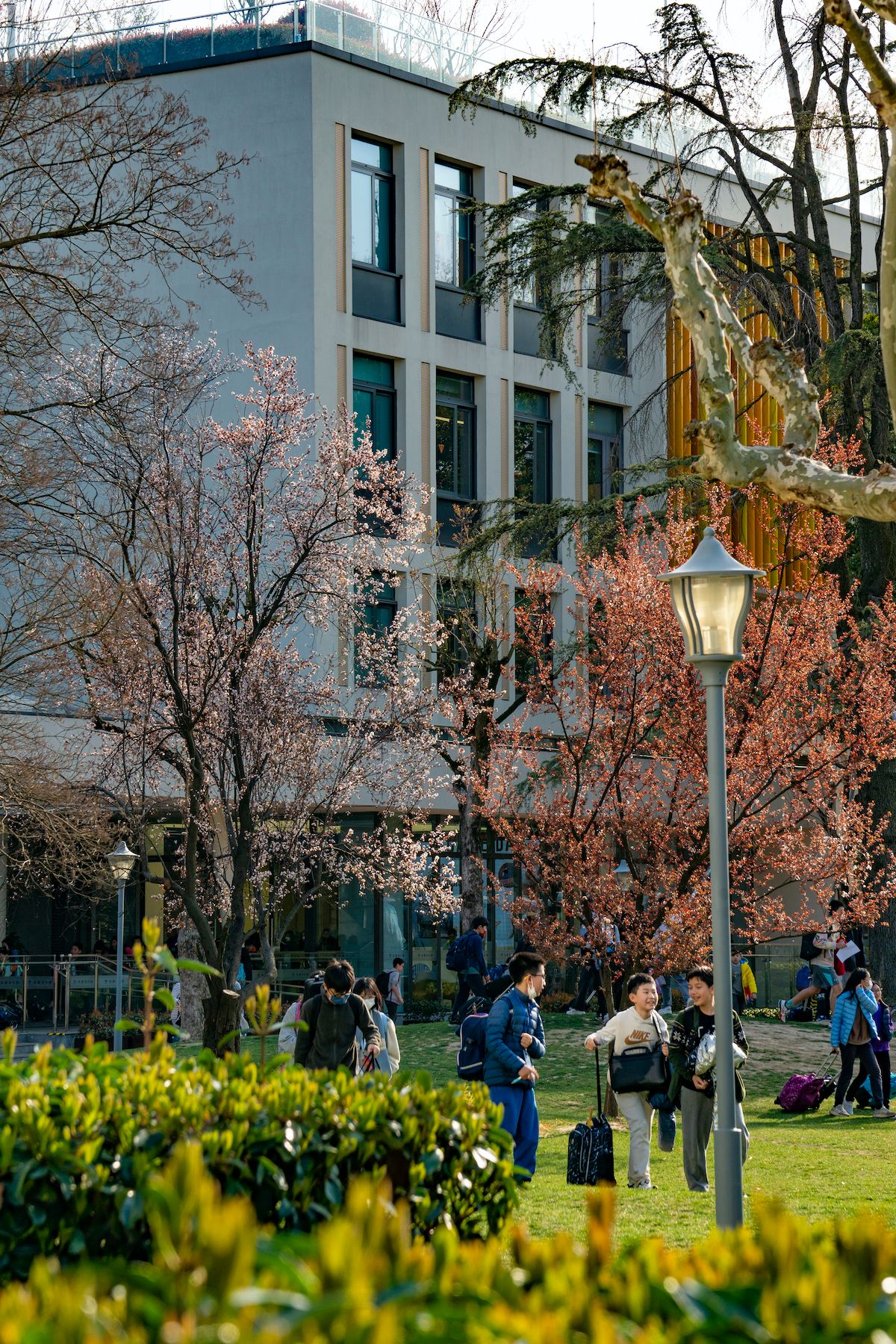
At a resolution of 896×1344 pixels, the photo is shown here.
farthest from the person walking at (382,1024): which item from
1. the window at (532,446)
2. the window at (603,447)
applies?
the window at (603,447)

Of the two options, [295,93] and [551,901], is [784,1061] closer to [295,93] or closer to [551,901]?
[551,901]

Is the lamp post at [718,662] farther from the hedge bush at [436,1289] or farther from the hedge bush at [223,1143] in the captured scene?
the hedge bush at [436,1289]

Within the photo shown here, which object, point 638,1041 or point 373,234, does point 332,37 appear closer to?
point 373,234

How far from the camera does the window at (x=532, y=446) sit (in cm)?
3528

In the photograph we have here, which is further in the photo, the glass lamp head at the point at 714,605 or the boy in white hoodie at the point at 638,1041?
the boy in white hoodie at the point at 638,1041

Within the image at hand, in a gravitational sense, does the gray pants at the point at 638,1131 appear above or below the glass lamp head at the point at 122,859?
below

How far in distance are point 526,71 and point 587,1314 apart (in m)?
26.5

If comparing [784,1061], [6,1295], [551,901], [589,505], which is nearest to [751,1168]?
[551,901]

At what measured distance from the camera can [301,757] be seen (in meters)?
20.1

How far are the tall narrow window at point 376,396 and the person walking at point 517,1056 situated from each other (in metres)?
22.1

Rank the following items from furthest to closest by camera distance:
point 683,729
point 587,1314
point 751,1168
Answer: point 683,729 < point 751,1168 < point 587,1314

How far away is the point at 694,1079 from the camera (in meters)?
11.7

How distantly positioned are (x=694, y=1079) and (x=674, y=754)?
8.42 meters

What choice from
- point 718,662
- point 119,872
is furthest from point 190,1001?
point 718,662
